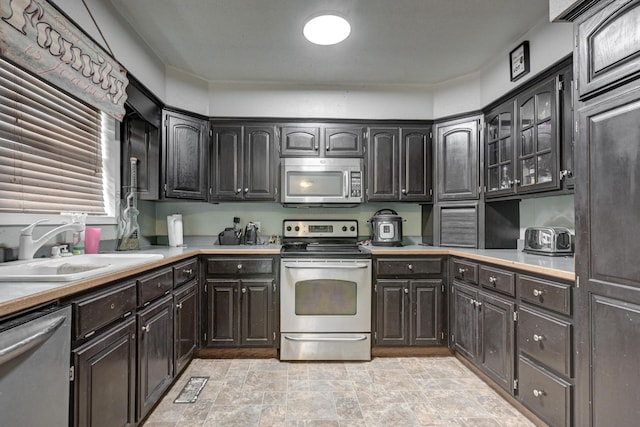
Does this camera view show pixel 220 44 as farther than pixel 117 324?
Yes

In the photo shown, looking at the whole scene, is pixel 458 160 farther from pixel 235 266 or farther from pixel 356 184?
pixel 235 266

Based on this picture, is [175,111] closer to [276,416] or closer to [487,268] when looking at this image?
[276,416]

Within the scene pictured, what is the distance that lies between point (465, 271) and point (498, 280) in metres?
0.39

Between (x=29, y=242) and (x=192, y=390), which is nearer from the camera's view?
(x=29, y=242)

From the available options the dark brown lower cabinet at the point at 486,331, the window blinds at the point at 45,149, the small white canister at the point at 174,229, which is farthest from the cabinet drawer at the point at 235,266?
the dark brown lower cabinet at the point at 486,331

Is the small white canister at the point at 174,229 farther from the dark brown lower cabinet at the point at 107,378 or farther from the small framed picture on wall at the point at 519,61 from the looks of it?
the small framed picture on wall at the point at 519,61

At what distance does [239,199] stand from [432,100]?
2.07 metres

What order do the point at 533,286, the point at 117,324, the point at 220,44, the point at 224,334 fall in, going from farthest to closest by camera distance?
the point at 224,334 < the point at 220,44 < the point at 533,286 < the point at 117,324

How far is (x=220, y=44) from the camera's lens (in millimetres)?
2408

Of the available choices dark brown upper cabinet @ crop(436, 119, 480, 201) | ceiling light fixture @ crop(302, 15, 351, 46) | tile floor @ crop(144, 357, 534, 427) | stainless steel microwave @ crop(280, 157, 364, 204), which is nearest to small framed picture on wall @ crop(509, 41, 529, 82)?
dark brown upper cabinet @ crop(436, 119, 480, 201)

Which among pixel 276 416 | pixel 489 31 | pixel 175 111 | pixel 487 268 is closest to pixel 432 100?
pixel 489 31

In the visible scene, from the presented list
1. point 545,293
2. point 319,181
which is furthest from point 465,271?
point 319,181

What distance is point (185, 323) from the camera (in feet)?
7.63

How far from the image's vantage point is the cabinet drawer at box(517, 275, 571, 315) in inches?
61.3
